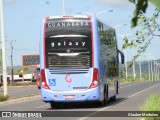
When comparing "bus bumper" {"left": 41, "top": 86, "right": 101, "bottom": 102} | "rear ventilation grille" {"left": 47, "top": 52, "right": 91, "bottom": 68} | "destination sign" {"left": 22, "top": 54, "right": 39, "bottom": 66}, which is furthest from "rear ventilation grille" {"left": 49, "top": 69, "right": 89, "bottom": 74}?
"destination sign" {"left": 22, "top": 54, "right": 39, "bottom": 66}

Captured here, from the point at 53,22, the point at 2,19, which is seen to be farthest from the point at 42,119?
the point at 2,19

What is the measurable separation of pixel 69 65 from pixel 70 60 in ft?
0.68

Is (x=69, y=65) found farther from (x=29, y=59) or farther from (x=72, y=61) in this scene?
(x=29, y=59)

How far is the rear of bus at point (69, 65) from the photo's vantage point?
64.2 ft

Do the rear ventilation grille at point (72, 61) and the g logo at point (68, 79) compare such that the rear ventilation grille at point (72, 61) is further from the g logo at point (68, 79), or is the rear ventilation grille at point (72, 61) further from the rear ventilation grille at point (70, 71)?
the g logo at point (68, 79)

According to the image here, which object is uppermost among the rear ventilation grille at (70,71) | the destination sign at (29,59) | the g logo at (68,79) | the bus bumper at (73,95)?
the destination sign at (29,59)

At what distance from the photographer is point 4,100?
28.7 meters

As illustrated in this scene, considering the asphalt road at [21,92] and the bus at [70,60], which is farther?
the asphalt road at [21,92]

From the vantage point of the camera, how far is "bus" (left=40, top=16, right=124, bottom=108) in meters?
19.6

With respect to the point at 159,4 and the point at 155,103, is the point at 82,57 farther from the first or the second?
the point at 159,4

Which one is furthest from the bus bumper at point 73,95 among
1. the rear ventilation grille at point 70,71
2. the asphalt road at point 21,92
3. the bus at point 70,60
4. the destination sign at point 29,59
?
the destination sign at point 29,59

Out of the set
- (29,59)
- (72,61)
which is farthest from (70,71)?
(29,59)

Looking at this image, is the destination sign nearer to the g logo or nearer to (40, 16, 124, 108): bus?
(40, 16, 124, 108): bus

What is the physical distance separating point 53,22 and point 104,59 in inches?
120
